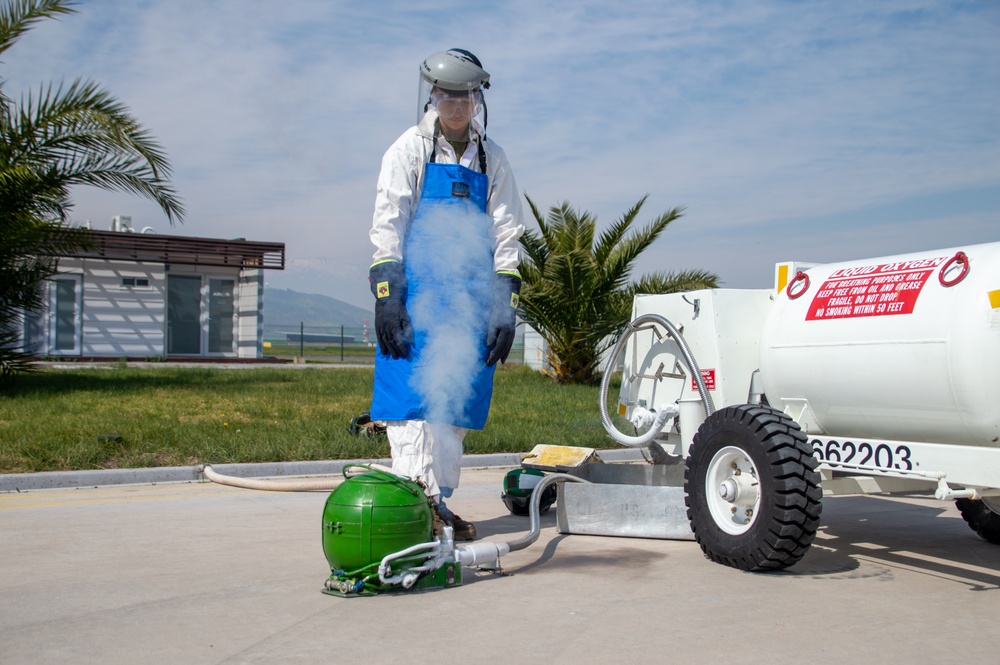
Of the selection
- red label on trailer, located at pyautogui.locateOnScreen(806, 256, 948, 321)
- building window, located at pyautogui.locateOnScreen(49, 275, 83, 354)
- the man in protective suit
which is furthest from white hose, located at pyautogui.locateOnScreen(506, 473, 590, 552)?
building window, located at pyautogui.locateOnScreen(49, 275, 83, 354)

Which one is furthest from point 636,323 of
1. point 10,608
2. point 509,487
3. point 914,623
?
point 10,608

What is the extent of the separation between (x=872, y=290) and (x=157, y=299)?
23.5m

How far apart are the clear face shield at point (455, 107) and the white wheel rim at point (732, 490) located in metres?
2.18

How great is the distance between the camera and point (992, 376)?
3.93 metres

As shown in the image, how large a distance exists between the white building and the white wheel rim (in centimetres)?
2180

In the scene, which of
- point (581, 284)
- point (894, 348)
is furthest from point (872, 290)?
point (581, 284)

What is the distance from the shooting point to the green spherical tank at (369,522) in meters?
3.90

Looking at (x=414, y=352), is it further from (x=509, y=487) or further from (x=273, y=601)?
(x=509, y=487)

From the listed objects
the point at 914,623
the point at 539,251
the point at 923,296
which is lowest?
the point at 914,623

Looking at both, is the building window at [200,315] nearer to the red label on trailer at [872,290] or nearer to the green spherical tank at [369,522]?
the green spherical tank at [369,522]

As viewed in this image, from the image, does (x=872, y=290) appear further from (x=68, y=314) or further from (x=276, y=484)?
(x=68, y=314)

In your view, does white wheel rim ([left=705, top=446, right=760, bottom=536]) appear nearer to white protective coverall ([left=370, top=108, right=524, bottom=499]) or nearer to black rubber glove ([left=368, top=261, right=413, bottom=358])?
white protective coverall ([left=370, top=108, right=524, bottom=499])

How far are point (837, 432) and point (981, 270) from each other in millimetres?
1168

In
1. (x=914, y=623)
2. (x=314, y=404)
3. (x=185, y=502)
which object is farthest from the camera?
(x=314, y=404)
